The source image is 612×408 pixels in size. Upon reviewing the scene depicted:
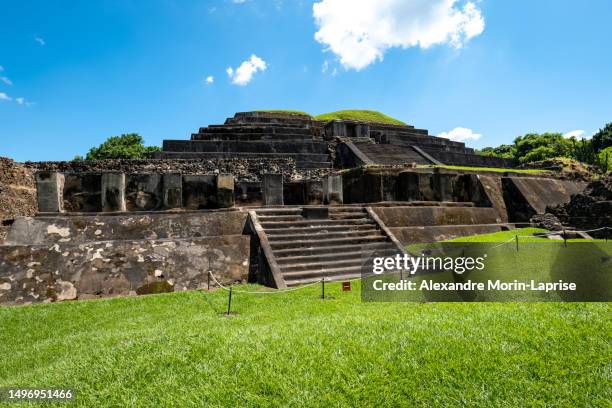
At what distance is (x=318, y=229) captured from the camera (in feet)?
24.3

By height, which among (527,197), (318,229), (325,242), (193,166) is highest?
(193,166)

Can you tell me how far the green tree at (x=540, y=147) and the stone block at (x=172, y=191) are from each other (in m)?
36.4

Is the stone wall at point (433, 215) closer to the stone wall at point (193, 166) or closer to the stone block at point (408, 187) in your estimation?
the stone block at point (408, 187)

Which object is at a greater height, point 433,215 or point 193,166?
point 193,166

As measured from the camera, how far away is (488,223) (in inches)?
414

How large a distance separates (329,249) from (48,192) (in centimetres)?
564

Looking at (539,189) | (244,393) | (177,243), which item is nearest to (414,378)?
(244,393)

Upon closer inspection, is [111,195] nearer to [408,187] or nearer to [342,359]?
[342,359]

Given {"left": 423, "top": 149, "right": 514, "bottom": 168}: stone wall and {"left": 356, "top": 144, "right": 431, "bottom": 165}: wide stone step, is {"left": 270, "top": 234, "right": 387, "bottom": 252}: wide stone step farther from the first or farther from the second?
{"left": 423, "top": 149, "right": 514, "bottom": 168}: stone wall

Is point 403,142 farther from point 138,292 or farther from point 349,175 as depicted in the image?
point 138,292

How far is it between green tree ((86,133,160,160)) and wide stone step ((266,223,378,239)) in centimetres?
2847

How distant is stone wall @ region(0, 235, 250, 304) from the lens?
15.9 feet

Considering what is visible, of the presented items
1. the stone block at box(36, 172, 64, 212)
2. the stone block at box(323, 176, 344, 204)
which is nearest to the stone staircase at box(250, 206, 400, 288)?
the stone block at box(323, 176, 344, 204)

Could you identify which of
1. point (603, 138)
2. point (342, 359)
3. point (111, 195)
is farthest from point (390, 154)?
point (603, 138)
